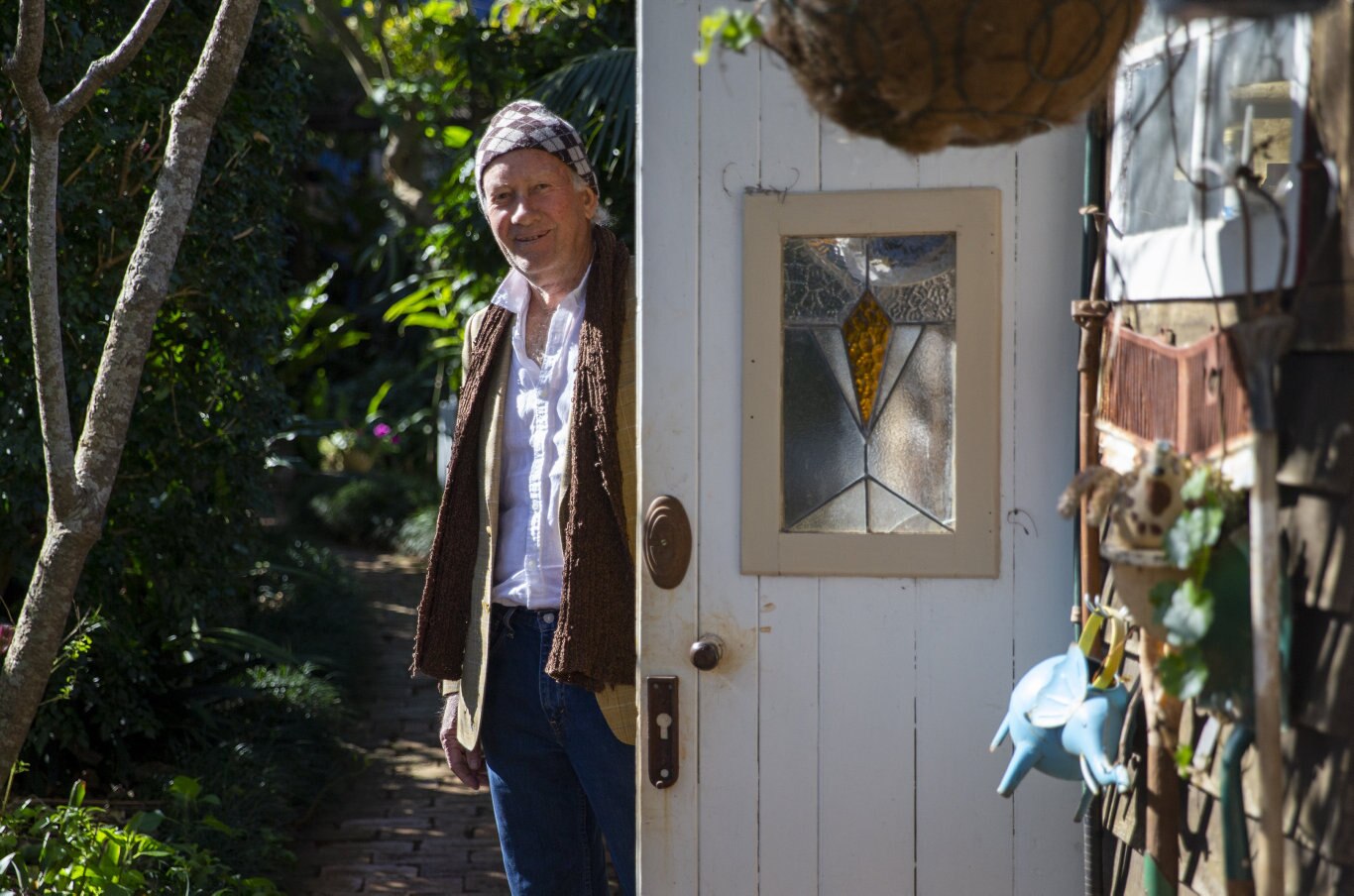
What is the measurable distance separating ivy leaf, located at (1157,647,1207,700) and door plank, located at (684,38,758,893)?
85 centimetres

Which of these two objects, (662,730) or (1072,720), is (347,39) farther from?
(1072,720)

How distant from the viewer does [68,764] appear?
3.84 m

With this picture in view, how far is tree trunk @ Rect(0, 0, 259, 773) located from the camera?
238 cm

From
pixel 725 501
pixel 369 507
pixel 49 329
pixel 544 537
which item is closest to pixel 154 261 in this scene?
pixel 49 329

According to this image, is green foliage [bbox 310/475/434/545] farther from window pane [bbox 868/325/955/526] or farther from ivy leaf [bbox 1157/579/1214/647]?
ivy leaf [bbox 1157/579/1214/647]

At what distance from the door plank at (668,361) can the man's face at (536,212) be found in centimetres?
26

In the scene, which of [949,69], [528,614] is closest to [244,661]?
[528,614]

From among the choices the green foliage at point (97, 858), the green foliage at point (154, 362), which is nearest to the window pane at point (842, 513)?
the green foliage at point (97, 858)

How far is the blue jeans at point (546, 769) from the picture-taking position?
2309mm

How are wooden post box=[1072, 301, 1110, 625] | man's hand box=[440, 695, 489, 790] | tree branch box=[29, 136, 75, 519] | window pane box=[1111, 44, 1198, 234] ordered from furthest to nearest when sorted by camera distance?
man's hand box=[440, 695, 489, 790] < tree branch box=[29, 136, 75, 519] < wooden post box=[1072, 301, 1110, 625] < window pane box=[1111, 44, 1198, 234]

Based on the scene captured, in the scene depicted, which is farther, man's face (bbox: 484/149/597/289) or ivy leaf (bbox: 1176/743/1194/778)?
man's face (bbox: 484/149/597/289)

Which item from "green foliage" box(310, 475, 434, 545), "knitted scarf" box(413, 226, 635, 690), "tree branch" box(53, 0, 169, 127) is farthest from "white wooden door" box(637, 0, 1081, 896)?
"green foliage" box(310, 475, 434, 545)

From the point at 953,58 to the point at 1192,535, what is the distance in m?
0.54

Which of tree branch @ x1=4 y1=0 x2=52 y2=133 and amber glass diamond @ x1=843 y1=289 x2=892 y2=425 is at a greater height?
tree branch @ x1=4 y1=0 x2=52 y2=133
